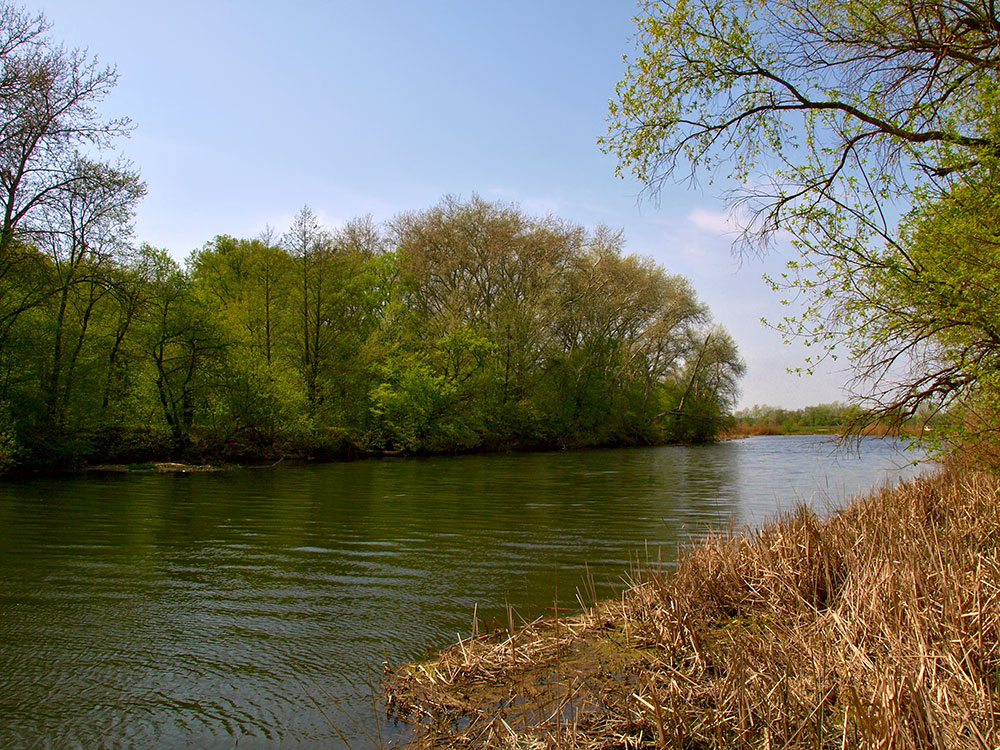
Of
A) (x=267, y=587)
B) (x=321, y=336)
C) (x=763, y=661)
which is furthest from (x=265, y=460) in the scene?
(x=763, y=661)

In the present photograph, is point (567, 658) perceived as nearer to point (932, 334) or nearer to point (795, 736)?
point (795, 736)

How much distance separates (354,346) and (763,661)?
33.6 metres

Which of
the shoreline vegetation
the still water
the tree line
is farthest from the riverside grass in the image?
the tree line

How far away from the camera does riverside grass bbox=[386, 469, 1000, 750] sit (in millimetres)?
2736

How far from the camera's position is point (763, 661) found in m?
3.66

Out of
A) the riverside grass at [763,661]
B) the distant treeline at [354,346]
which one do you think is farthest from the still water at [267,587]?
the distant treeline at [354,346]

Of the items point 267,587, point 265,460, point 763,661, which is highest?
point 763,661

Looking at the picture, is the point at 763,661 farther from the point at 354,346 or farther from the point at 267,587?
the point at 354,346

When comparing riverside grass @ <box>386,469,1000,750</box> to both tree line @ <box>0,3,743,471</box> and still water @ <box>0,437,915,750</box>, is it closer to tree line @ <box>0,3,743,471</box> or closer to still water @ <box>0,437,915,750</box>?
still water @ <box>0,437,915,750</box>

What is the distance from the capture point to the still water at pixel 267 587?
444cm

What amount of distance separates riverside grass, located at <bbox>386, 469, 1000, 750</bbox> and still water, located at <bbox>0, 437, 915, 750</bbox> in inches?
32.5

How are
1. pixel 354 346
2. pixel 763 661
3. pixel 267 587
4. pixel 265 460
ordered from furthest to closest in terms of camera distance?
1. pixel 354 346
2. pixel 265 460
3. pixel 267 587
4. pixel 763 661

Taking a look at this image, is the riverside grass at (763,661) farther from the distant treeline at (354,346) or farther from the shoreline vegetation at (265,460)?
the distant treeline at (354,346)

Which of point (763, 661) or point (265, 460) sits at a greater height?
point (763, 661)
